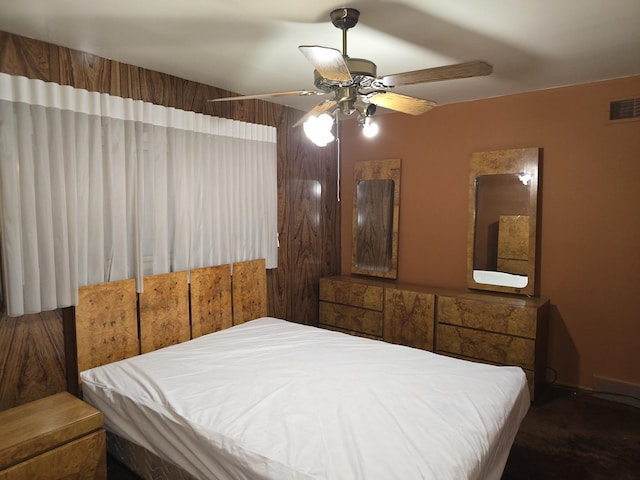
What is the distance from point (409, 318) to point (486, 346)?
67cm

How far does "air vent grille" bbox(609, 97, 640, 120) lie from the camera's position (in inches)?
117

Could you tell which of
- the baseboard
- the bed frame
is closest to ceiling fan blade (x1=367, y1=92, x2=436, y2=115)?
the bed frame

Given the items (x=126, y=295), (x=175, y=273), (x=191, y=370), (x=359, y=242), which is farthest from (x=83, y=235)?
(x=359, y=242)

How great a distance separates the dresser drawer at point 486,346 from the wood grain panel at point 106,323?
240 cm

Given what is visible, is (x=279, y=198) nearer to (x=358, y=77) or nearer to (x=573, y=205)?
(x=358, y=77)

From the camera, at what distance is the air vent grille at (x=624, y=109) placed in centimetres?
296

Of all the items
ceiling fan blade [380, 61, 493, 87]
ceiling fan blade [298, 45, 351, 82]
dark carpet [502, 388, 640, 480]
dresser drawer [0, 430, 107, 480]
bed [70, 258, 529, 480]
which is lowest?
dark carpet [502, 388, 640, 480]

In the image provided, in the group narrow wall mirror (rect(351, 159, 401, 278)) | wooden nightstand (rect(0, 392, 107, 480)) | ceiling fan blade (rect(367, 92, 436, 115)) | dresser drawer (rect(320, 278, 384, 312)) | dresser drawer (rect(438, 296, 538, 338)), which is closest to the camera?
wooden nightstand (rect(0, 392, 107, 480))

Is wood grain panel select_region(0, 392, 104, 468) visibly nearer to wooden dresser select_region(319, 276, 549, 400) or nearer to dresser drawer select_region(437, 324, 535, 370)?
wooden dresser select_region(319, 276, 549, 400)

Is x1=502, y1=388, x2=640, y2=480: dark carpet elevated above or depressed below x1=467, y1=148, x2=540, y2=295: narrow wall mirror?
below

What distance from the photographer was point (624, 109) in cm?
301

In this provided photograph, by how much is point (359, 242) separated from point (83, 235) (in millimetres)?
2633

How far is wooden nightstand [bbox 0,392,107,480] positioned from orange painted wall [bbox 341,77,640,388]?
9.88 feet

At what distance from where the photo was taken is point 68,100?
94.0 inches
